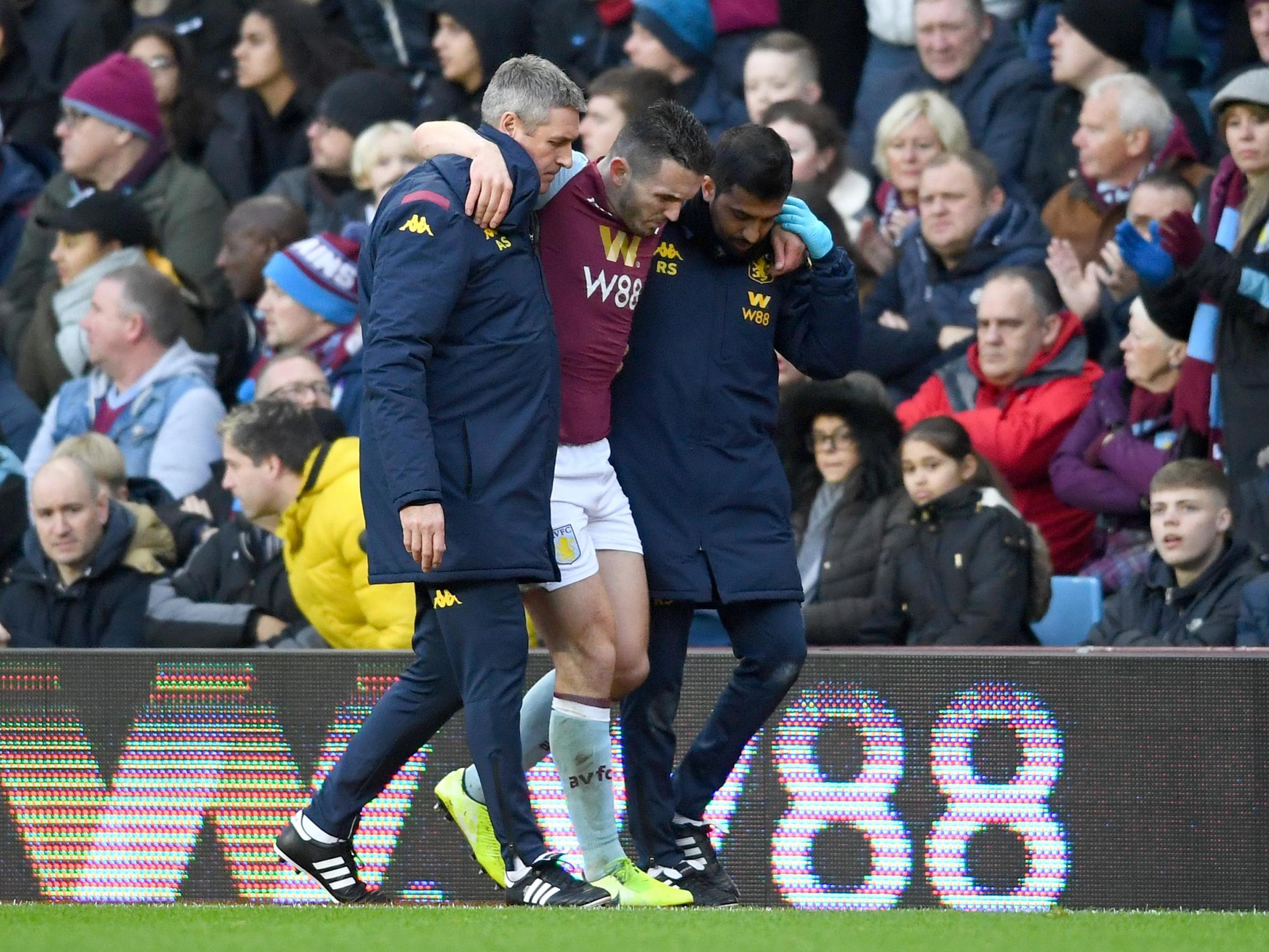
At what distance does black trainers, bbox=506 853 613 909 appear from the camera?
17.9 ft

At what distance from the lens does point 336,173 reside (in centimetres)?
1181

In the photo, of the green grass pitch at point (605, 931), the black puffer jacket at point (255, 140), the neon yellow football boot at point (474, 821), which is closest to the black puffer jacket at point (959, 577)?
the green grass pitch at point (605, 931)

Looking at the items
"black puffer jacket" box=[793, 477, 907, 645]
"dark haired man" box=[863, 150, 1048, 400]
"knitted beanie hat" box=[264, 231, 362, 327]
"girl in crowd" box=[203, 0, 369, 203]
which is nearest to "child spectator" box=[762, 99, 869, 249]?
"dark haired man" box=[863, 150, 1048, 400]

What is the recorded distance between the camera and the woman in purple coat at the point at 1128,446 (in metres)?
8.45

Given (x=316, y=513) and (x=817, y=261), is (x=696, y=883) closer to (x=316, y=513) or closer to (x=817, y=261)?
(x=817, y=261)

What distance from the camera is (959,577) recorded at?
7.88m

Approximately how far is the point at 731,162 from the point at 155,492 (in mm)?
4314

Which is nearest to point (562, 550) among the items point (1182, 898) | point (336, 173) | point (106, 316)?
point (1182, 898)

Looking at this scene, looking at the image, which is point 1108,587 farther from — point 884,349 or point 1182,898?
point 1182,898

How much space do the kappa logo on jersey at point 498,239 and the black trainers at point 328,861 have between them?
1643mm

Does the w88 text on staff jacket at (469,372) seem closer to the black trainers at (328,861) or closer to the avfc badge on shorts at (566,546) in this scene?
the avfc badge on shorts at (566,546)

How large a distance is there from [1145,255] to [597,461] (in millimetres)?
3059

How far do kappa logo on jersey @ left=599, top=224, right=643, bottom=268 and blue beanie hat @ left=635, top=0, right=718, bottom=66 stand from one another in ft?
18.6

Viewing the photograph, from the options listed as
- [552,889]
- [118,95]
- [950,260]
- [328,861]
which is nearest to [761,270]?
[552,889]
